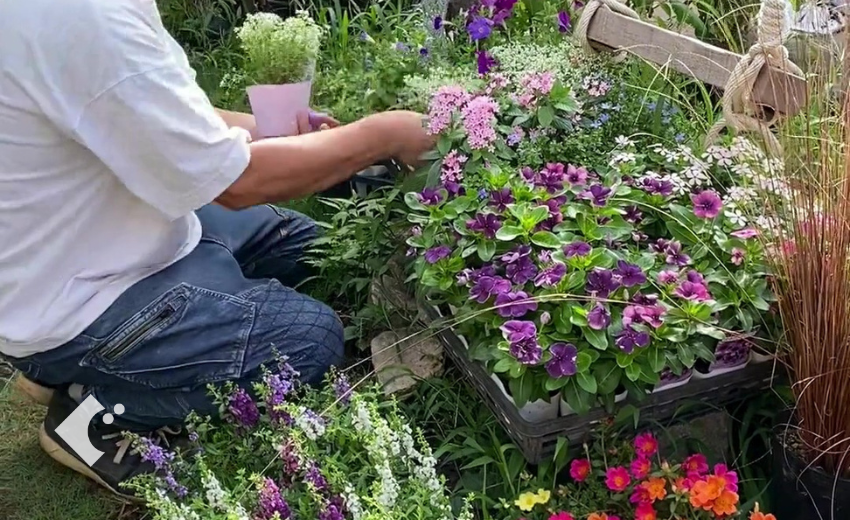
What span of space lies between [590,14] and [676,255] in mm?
890

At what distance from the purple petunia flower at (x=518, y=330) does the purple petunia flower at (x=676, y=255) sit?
328 millimetres

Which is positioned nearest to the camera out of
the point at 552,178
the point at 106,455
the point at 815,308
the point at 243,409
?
the point at 815,308

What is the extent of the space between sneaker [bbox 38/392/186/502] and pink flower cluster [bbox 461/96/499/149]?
1.08 metres

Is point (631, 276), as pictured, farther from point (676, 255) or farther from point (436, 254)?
point (436, 254)

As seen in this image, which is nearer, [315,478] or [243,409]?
[315,478]

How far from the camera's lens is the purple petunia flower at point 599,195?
1.86 metres

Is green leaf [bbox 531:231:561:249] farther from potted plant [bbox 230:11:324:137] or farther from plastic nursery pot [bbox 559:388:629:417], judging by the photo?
potted plant [bbox 230:11:324:137]

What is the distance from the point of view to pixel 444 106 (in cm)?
202

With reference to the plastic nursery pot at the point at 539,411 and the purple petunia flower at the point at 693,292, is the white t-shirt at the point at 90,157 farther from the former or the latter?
the purple petunia flower at the point at 693,292

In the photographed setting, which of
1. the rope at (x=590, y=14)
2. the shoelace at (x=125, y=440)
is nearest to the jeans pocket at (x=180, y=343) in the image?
the shoelace at (x=125, y=440)

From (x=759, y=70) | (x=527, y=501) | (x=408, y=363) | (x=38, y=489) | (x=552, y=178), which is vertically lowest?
(x=38, y=489)

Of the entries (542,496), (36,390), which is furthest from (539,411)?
(36,390)

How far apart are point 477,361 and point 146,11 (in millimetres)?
1002

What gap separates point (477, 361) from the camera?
6.24 feet
